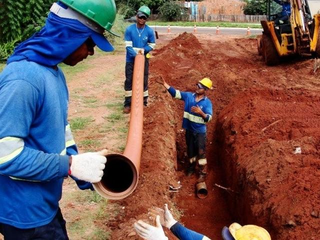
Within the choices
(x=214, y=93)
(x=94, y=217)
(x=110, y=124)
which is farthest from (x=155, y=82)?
(x=94, y=217)

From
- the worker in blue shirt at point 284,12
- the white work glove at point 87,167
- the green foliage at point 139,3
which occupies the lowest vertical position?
the green foliage at point 139,3

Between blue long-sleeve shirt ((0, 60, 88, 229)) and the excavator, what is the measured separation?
12.7 meters

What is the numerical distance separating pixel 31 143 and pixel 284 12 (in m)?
14.3

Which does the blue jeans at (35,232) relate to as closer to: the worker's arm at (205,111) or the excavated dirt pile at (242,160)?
the excavated dirt pile at (242,160)

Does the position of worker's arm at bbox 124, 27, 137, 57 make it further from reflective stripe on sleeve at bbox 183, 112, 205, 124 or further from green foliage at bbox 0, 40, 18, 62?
green foliage at bbox 0, 40, 18, 62

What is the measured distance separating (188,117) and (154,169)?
170 cm

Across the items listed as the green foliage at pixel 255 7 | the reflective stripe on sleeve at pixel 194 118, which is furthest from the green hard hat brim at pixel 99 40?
the green foliage at pixel 255 7

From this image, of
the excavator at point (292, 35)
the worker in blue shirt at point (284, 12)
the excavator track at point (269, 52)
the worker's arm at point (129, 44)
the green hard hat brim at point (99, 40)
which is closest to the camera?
the green hard hat brim at point (99, 40)

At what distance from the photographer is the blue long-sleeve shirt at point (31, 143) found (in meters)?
2.28

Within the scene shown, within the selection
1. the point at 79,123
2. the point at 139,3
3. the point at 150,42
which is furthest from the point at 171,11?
the point at 79,123

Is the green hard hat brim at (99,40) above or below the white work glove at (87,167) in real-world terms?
above

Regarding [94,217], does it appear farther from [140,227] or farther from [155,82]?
[155,82]

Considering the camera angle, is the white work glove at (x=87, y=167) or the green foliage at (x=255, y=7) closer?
the white work glove at (x=87, y=167)

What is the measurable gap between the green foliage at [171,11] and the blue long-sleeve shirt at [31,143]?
3701cm
